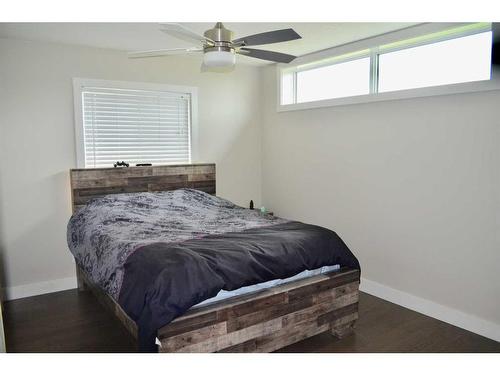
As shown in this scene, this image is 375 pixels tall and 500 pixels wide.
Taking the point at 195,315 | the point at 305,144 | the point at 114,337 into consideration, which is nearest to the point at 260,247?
the point at 195,315

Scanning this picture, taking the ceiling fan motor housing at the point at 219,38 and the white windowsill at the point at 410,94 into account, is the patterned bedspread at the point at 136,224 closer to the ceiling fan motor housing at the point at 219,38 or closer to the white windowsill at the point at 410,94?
the ceiling fan motor housing at the point at 219,38

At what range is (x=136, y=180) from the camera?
3.98 m

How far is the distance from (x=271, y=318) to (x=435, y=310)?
1618mm

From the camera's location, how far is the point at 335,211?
160 inches

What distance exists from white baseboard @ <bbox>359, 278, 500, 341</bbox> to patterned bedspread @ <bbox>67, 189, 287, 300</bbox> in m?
1.24

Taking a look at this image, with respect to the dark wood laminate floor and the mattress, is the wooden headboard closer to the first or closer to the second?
the dark wood laminate floor

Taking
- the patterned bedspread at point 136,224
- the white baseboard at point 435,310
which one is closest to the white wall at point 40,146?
the patterned bedspread at point 136,224

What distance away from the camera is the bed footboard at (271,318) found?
2.08 meters

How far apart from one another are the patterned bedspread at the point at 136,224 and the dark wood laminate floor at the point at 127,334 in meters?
0.46

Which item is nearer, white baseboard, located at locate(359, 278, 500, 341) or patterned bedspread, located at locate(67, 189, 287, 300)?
patterned bedspread, located at locate(67, 189, 287, 300)

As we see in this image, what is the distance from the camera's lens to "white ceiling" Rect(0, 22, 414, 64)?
3.05 meters

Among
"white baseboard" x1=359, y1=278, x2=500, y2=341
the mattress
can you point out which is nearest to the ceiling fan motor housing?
the mattress
